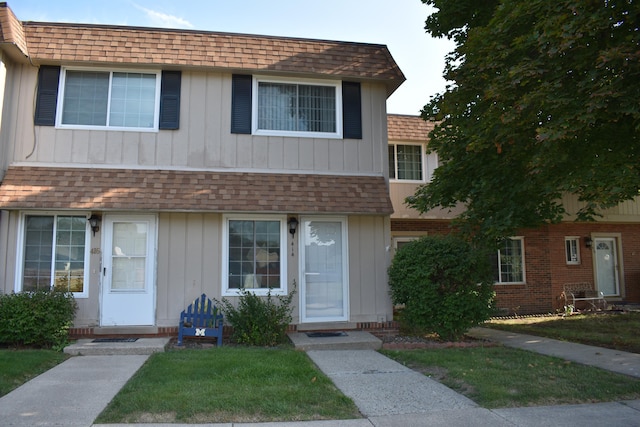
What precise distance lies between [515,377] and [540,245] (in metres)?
10.4

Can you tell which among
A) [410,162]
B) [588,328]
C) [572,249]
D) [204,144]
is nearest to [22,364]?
[204,144]

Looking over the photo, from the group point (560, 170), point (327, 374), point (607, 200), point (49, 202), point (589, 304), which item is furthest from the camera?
point (589, 304)

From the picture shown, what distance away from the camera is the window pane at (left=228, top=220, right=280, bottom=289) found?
9422mm

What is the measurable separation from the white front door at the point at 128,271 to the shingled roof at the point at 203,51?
314cm

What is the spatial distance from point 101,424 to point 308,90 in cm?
753

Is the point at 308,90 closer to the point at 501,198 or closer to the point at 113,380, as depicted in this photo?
the point at 501,198

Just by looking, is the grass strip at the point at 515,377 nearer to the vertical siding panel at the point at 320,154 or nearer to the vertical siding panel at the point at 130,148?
the vertical siding panel at the point at 320,154

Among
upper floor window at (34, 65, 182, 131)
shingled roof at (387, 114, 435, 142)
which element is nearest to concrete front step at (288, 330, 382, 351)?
upper floor window at (34, 65, 182, 131)

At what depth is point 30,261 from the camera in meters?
8.85

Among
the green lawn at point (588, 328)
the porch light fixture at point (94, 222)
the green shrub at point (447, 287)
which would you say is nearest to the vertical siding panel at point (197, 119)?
the porch light fixture at point (94, 222)

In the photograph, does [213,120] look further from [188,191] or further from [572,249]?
[572,249]

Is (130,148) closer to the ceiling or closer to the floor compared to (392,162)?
closer to the floor

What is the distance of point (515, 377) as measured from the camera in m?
6.25

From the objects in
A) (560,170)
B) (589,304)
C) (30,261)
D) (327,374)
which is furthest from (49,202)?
(589,304)
